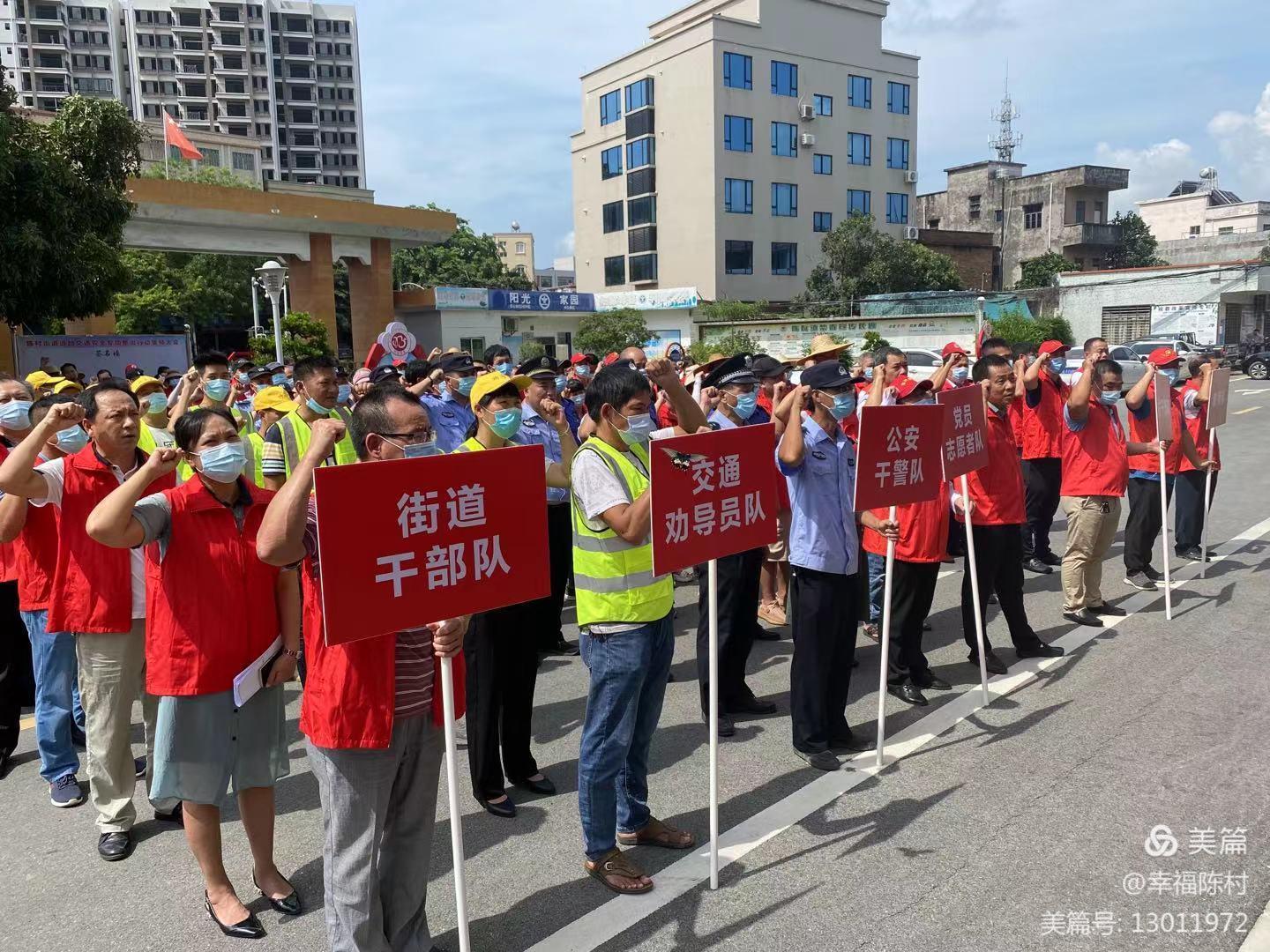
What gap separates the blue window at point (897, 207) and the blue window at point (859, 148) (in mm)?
2619

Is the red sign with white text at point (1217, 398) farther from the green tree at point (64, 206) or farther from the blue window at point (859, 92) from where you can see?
the blue window at point (859, 92)

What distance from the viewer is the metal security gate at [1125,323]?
37188 mm

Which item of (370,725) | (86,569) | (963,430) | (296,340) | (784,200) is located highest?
(784,200)

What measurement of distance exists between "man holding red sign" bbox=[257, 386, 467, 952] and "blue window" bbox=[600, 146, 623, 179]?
53.4m

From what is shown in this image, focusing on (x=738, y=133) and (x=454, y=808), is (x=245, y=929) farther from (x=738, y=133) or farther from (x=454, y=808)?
(x=738, y=133)

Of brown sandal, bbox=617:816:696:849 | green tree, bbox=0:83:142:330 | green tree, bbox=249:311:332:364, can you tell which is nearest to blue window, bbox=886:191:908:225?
green tree, bbox=249:311:332:364

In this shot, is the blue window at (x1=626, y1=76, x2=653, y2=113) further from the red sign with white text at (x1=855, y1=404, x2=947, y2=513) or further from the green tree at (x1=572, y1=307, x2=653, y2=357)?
the red sign with white text at (x1=855, y1=404, x2=947, y2=513)

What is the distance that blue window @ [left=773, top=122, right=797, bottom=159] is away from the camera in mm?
50125

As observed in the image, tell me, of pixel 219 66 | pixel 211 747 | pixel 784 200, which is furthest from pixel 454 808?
pixel 219 66

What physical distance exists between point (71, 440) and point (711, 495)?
144 inches

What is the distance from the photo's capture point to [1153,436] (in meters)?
7.87

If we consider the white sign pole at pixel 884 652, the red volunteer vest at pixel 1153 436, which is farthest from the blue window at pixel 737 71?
the white sign pole at pixel 884 652

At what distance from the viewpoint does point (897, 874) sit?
3.62 meters

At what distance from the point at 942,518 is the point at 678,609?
111 inches
